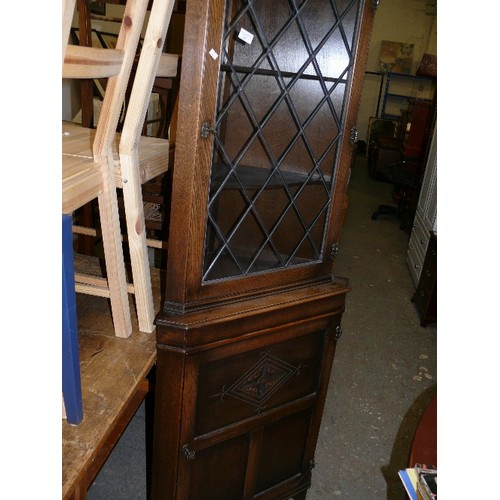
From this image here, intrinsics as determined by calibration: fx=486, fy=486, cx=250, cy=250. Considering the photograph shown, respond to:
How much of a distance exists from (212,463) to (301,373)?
372 mm

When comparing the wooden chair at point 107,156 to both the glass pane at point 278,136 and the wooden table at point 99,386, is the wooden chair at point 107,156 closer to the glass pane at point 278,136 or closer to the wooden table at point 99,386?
the wooden table at point 99,386

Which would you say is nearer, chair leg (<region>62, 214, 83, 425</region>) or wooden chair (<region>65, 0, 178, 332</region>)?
chair leg (<region>62, 214, 83, 425</region>)

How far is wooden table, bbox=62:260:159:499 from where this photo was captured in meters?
0.93

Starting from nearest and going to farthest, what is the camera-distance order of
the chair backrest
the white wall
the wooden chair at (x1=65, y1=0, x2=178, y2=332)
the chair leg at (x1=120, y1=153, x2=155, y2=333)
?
the chair backrest
the wooden chair at (x1=65, y1=0, x2=178, y2=332)
the chair leg at (x1=120, y1=153, x2=155, y2=333)
the white wall

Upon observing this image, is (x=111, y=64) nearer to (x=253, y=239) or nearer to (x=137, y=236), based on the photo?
(x=137, y=236)

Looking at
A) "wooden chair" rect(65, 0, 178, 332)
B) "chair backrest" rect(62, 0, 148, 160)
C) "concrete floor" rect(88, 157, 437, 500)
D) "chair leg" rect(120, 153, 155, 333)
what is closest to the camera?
"chair backrest" rect(62, 0, 148, 160)

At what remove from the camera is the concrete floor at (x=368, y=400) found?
1934 mm

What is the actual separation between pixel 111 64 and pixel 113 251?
1.48 ft

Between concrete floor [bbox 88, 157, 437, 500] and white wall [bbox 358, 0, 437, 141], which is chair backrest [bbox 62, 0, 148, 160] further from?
white wall [bbox 358, 0, 437, 141]

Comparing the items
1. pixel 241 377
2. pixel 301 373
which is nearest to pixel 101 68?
pixel 241 377

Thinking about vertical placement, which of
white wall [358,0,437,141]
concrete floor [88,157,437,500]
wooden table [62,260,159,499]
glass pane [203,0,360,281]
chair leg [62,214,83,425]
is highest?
white wall [358,0,437,141]

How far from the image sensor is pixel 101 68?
0.96 meters

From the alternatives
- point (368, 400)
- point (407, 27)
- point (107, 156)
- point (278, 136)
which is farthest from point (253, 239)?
point (407, 27)

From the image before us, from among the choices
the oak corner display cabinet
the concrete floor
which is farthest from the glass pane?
the concrete floor
